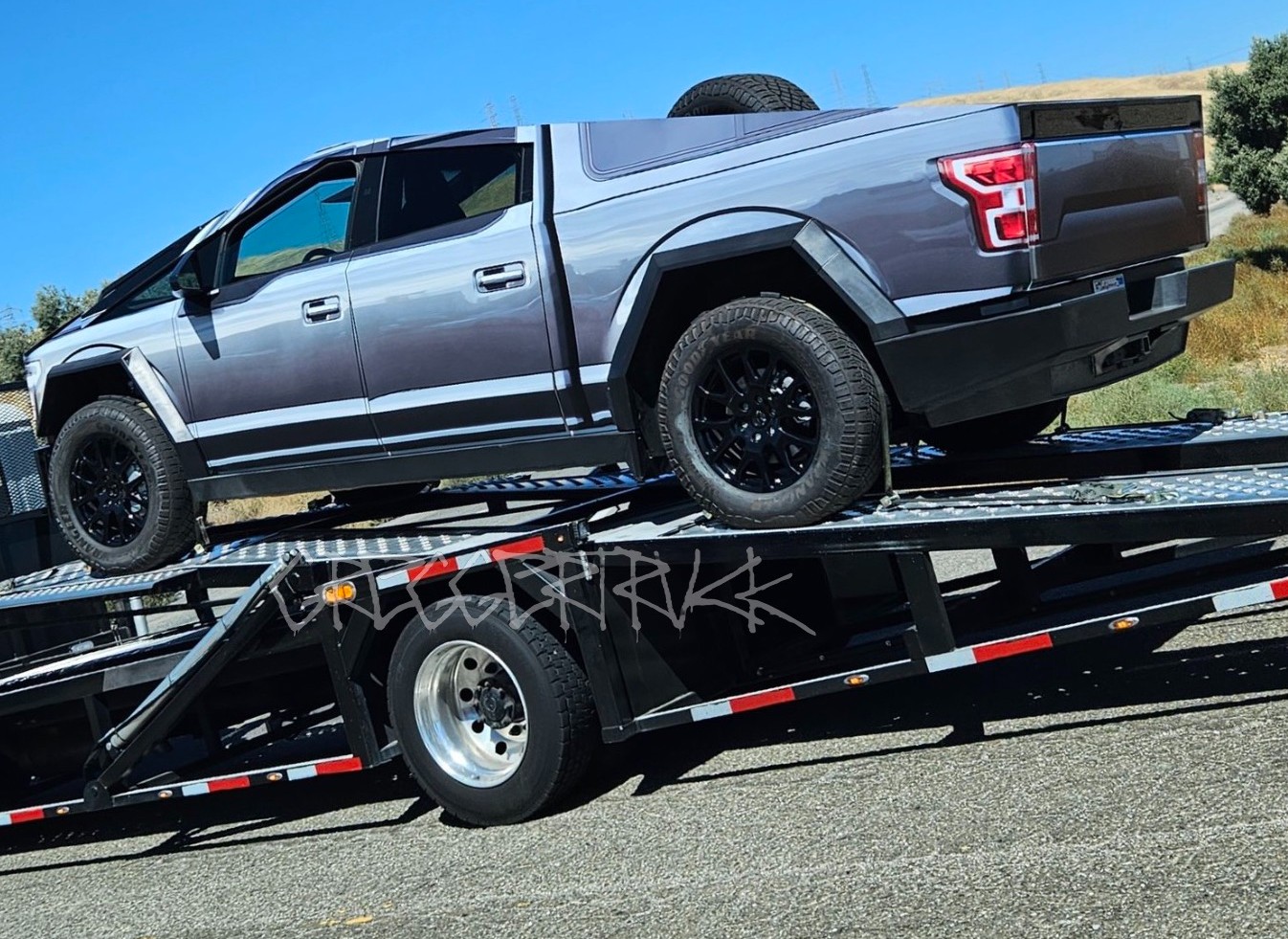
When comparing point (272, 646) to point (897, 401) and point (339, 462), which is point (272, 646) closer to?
point (339, 462)

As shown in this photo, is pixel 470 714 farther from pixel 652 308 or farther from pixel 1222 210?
pixel 1222 210

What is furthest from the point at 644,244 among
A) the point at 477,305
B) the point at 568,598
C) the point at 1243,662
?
the point at 1243,662

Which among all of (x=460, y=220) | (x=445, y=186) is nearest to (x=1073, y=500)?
(x=460, y=220)

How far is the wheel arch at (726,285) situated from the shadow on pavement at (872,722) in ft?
4.34

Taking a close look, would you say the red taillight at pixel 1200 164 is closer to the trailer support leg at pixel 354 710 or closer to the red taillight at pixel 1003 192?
the red taillight at pixel 1003 192

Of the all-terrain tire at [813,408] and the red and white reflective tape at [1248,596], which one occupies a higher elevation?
the all-terrain tire at [813,408]

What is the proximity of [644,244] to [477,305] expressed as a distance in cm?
73

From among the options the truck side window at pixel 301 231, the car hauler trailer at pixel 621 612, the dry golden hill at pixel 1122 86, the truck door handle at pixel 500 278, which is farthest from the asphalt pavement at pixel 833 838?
the dry golden hill at pixel 1122 86

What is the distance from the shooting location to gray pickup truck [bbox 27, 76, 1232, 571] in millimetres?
4512

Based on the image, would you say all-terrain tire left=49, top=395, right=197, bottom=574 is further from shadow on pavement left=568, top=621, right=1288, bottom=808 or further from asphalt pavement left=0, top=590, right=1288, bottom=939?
shadow on pavement left=568, top=621, right=1288, bottom=808

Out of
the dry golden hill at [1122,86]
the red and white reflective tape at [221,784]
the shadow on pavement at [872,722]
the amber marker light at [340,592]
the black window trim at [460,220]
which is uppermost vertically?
the dry golden hill at [1122,86]

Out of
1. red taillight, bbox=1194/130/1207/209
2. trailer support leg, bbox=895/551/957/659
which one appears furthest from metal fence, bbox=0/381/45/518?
red taillight, bbox=1194/130/1207/209

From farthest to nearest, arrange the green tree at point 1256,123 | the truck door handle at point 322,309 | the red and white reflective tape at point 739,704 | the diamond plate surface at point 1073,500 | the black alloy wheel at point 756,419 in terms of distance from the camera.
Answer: the green tree at point 1256,123 < the truck door handle at point 322,309 < the red and white reflective tape at point 739,704 < the black alloy wheel at point 756,419 < the diamond plate surface at point 1073,500

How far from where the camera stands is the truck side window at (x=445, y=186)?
5465 millimetres
